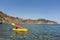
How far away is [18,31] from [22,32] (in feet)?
3.73

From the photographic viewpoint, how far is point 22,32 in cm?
5044

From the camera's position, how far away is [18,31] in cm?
5009
